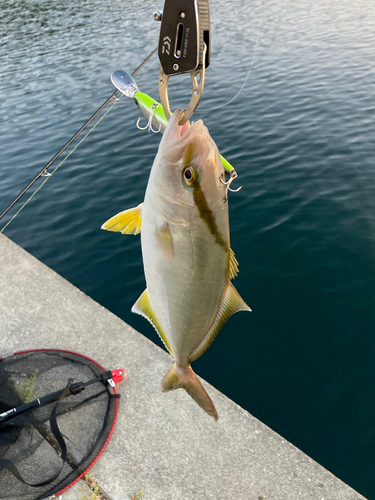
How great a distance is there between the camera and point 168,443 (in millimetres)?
4250

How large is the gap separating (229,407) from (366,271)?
4188mm

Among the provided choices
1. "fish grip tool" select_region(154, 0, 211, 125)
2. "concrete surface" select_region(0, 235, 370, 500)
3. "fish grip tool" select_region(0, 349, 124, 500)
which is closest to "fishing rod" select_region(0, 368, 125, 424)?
"fish grip tool" select_region(0, 349, 124, 500)

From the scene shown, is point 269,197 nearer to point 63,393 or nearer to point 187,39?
point 63,393

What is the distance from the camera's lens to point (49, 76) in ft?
62.0

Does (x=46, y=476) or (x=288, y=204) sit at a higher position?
(x=46, y=476)

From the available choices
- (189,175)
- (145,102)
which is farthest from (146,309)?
(145,102)

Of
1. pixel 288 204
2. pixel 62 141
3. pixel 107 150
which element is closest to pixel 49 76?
pixel 62 141

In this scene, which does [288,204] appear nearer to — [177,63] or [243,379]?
[243,379]

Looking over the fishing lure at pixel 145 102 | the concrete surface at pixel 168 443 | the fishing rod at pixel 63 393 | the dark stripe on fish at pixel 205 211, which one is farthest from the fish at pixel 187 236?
the fishing lure at pixel 145 102

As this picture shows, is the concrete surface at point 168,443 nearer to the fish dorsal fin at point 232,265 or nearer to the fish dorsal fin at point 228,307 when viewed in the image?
the fish dorsal fin at point 228,307

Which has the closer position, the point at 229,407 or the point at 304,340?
the point at 229,407

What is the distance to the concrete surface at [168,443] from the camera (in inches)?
152

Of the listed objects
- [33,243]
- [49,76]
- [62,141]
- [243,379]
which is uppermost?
[49,76]

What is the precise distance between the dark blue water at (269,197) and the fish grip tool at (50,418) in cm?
196
